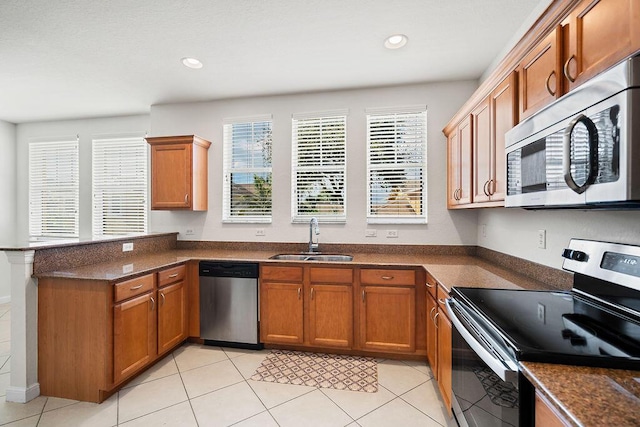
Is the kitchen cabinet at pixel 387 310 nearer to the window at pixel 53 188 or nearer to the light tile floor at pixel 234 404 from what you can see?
the light tile floor at pixel 234 404

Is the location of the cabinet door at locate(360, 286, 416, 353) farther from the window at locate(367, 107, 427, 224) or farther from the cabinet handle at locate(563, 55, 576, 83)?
the cabinet handle at locate(563, 55, 576, 83)

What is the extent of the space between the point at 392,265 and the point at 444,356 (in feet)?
2.82

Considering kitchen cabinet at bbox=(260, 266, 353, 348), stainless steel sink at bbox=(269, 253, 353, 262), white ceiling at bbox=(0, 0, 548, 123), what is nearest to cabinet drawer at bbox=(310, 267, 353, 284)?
kitchen cabinet at bbox=(260, 266, 353, 348)

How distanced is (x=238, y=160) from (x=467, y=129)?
8.48ft

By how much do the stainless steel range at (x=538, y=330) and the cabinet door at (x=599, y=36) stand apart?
73 centimetres

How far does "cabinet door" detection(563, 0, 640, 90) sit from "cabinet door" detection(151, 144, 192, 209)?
3.37 meters

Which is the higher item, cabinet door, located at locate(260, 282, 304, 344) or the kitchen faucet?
the kitchen faucet

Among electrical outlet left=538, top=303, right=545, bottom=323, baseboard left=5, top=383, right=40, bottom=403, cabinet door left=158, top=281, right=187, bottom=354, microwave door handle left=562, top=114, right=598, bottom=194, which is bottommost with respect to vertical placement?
baseboard left=5, top=383, right=40, bottom=403

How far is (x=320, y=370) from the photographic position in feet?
8.30

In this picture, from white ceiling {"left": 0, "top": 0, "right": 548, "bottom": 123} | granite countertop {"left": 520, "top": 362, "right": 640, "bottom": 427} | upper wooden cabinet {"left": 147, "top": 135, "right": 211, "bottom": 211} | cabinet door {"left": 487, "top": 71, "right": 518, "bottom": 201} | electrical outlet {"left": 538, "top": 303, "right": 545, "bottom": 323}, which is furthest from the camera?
upper wooden cabinet {"left": 147, "top": 135, "right": 211, "bottom": 211}

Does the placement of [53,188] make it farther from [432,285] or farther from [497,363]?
[497,363]

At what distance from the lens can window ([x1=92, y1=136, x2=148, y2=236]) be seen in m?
4.28

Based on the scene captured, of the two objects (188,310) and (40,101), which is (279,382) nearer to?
(188,310)

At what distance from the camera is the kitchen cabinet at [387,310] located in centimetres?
262
